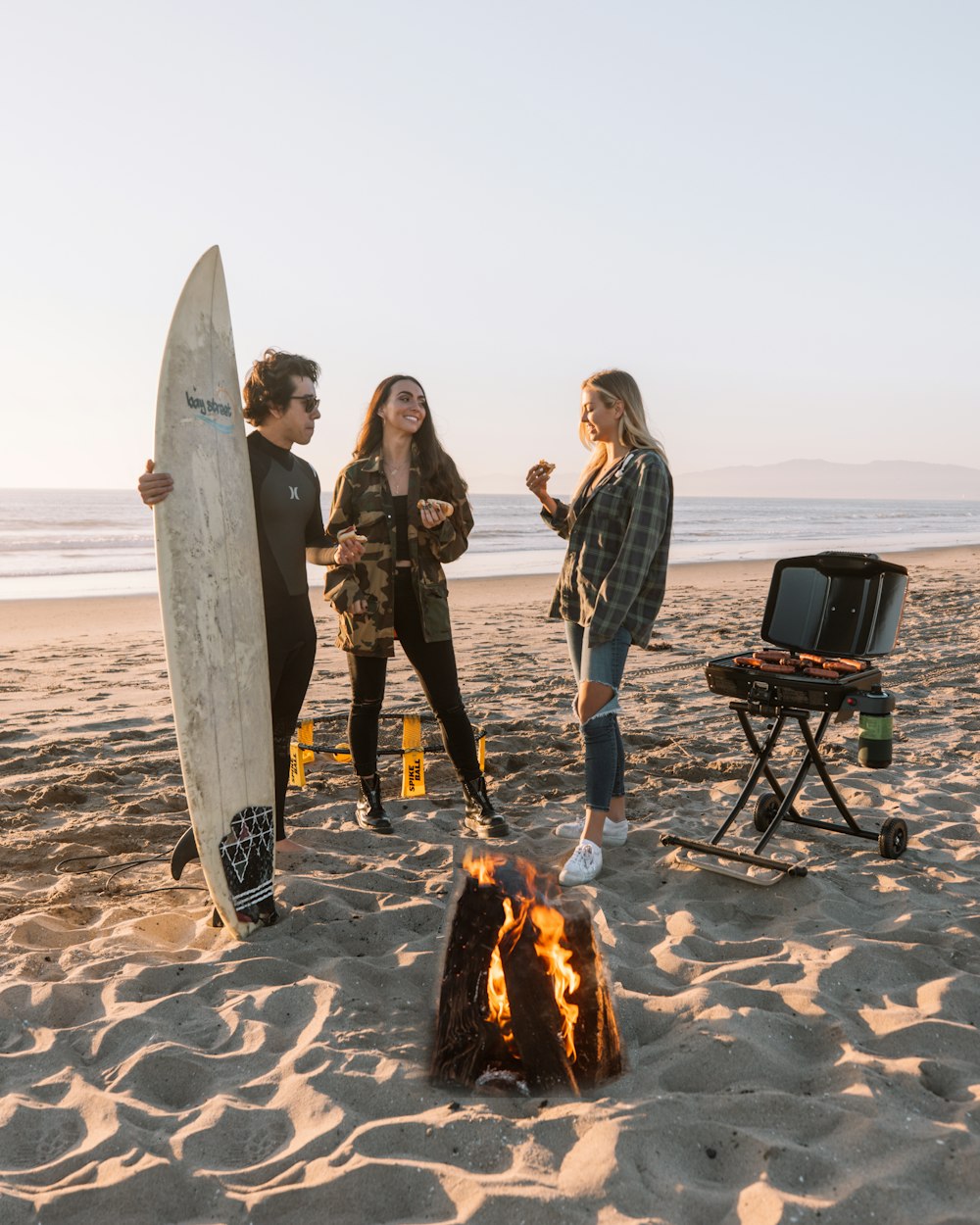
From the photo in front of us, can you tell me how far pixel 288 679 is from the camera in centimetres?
382

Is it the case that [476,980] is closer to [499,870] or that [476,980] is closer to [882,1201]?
[499,870]

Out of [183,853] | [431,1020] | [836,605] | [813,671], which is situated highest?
[836,605]

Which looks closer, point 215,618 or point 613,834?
point 215,618

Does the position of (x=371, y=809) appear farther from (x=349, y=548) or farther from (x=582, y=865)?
(x=349, y=548)

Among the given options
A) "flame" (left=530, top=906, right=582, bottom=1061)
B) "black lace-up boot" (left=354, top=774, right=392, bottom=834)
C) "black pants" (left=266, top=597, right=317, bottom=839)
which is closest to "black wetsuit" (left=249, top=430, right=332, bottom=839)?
"black pants" (left=266, top=597, right=317, bottom=839)

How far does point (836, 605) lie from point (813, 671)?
357 millimetres

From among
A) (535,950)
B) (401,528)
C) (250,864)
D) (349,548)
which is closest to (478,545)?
(401,528)

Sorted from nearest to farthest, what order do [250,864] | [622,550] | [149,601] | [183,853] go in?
1. [250,864]
2. [183,853]
3. [622,550]
4. [149,601]

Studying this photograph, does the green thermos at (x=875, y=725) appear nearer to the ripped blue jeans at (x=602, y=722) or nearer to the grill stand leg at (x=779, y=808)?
the grill stand leg at (x=779, y=808)

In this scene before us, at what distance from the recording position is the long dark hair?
4184 mm

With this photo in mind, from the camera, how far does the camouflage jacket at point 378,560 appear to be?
4.05m

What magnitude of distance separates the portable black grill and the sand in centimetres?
12

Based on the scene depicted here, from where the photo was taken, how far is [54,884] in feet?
12.5

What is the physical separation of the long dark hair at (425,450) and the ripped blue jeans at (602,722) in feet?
2.98
